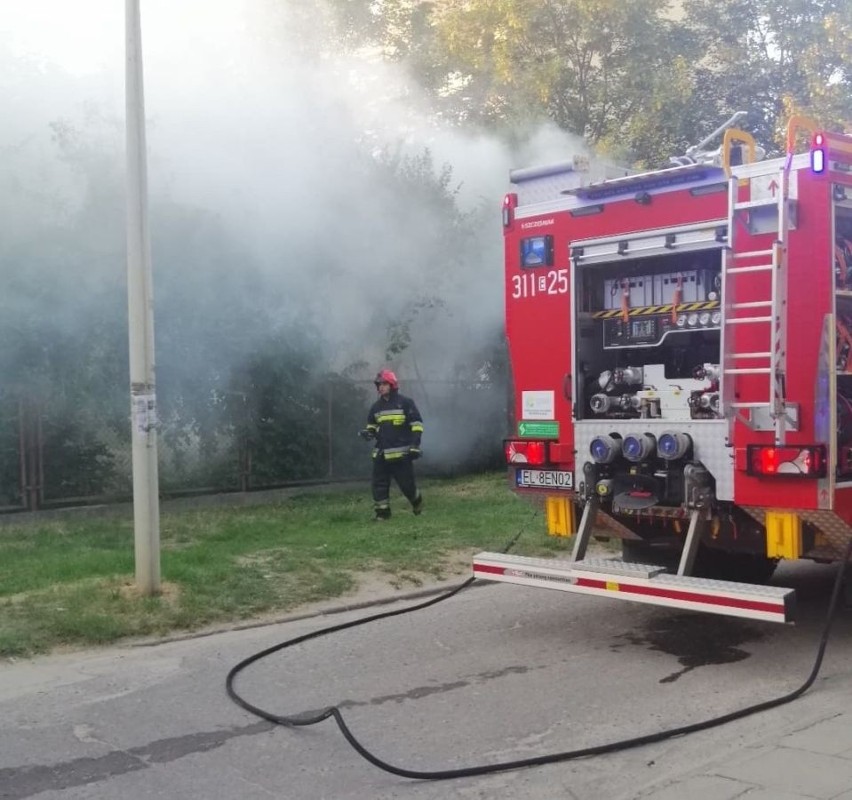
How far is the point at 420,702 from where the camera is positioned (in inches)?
216

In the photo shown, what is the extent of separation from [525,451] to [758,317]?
1883mm

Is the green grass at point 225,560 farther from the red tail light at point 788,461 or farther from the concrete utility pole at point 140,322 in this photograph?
the red tail light at point 788,461

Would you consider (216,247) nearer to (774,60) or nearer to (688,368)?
(688,368)

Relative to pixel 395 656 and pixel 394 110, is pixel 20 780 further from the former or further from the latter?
pixel 394 110

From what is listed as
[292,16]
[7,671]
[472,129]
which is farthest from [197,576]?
[472,129]

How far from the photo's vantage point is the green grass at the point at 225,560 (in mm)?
6949

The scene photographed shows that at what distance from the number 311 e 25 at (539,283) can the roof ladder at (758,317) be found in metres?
1.22

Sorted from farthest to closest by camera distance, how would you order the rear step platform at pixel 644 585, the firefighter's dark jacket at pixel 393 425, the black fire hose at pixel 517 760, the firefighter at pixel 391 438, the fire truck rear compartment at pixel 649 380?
the firefighter's dark jacket at pixel 393 425 < the firefighter at pixel 391 438 < the fire truck rear compartment at pixel 649 380 < the rear step platform at pixel 644 585 < the black fire hose at pixel 517 760

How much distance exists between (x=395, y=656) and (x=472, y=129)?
1157 centimetres

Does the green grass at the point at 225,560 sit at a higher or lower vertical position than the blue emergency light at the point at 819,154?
lower

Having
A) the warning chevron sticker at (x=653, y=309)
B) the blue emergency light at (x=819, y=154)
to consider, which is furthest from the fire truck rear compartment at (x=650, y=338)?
the blue emergency light at (x=819, y=154)

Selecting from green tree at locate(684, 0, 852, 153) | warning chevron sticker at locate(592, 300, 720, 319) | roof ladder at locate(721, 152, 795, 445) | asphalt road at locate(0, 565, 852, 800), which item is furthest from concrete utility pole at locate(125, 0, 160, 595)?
green tree at locate(684, 0, 852, 153)

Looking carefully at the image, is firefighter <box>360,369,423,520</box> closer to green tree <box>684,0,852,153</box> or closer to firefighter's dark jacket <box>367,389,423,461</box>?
firefighter's dark jacket <box>367,389,423,461</box>

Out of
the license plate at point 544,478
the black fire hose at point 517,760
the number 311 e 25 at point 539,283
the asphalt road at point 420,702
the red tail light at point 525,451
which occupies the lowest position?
the asphalt road at point 420,702
